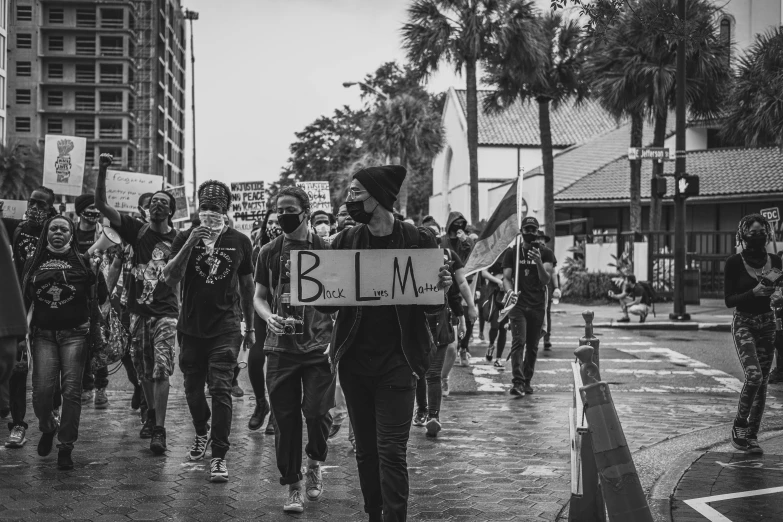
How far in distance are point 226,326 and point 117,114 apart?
285ft

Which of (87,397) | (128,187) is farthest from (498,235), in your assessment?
(128,187)

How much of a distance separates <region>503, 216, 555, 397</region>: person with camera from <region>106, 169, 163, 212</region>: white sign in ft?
23.9

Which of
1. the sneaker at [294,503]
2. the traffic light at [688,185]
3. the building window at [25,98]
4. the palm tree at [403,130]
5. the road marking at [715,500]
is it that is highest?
the building window at [25,98]

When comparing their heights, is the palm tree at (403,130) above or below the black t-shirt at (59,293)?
above

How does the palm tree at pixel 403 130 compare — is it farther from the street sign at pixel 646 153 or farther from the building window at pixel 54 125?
the building window at pixel 54 125

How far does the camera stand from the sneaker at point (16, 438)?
7617mm

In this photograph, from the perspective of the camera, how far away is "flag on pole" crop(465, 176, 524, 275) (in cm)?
1043

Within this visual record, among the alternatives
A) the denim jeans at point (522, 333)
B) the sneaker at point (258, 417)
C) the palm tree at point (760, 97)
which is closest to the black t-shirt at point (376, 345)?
the sneaker at point (258, 417)

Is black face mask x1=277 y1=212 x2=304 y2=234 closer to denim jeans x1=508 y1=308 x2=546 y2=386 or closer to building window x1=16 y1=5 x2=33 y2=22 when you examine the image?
denim jeans x1=508 y1=308 x2=546 y2=386

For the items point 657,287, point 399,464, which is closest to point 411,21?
point 657,287

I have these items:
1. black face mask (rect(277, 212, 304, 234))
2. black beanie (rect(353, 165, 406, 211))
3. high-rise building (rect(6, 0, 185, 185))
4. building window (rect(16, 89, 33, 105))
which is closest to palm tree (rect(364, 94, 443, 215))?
black face mask (rect(277, 212, 304, 234))

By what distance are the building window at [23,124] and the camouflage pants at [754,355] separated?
8634cm

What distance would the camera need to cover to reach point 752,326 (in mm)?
7527

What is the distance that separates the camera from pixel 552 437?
27.3ft
